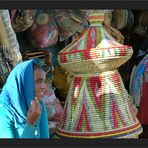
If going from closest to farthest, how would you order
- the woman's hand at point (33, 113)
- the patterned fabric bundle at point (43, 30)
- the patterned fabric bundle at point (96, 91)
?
the woman's hand at point (33, 113)
the patterned fabric bundle at point (96, 91)
the patterned fabric bundle at point (43, 30)

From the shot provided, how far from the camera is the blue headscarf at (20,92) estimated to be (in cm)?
158

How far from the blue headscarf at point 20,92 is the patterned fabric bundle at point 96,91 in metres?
0.22

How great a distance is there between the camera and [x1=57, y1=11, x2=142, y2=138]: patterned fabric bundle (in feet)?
5.62

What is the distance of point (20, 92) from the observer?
1587 millimetres

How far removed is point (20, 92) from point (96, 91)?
1.16 ft

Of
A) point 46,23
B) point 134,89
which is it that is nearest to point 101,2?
point 46,23

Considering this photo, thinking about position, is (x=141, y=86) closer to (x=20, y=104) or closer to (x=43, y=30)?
(x=43, y=30)

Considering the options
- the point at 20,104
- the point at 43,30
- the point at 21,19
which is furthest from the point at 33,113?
the point at 43,30

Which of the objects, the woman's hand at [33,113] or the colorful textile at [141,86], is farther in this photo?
the colorful textile at [141,86]

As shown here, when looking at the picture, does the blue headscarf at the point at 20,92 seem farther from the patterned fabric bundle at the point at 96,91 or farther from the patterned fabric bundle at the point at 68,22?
the patterned fabric bundle at the point at 68,22

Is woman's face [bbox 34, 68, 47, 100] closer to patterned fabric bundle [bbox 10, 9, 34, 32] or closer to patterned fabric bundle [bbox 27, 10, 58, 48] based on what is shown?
patterned fabric bundle [bbox 10, 9, 34, 32]

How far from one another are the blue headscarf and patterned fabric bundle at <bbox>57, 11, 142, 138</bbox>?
0.22 meters

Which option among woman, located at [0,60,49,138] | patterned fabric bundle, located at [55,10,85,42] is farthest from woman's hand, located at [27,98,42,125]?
patterned fabric bundle, located at [55,10,85,42]

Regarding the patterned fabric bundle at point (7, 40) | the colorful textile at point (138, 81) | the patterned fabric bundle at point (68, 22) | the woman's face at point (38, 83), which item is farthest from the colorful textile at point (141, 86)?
the woman's face at point (38, 83)
